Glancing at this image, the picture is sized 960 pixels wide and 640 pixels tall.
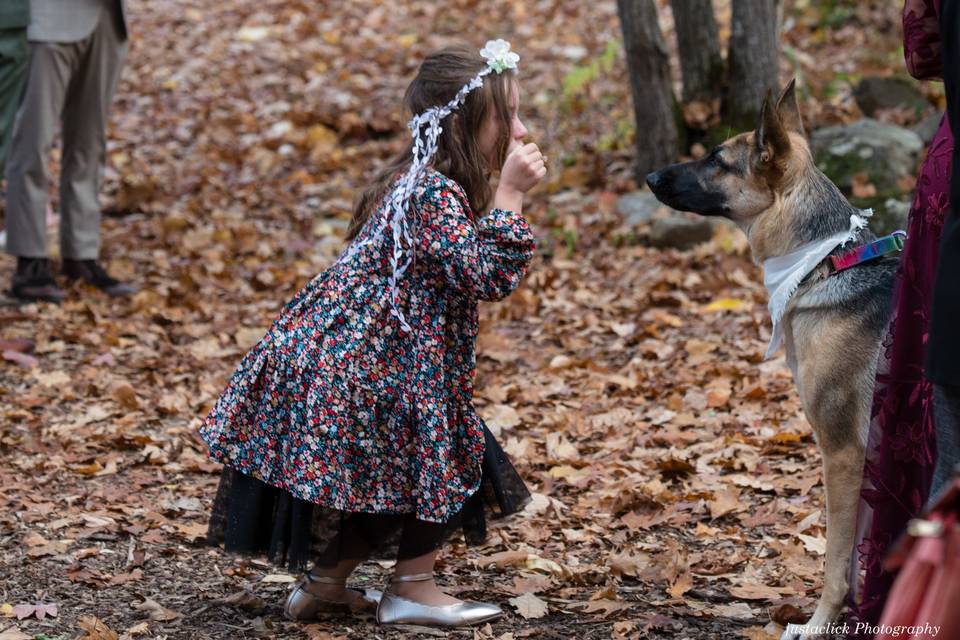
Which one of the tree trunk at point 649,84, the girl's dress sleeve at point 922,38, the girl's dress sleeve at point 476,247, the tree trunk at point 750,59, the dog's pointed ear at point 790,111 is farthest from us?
the tree trunk at point 649,84

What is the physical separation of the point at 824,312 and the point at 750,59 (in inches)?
223

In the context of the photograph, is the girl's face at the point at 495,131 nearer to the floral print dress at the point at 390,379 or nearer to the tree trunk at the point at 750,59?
the floral print dress at the point at 390,379

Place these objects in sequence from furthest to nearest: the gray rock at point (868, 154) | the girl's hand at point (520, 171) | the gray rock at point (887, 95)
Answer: the gray rock at point (887, 95), the gray rock at point (868, 154), the girl's hand at point (520, 171)

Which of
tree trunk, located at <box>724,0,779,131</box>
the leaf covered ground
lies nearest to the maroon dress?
the leaf covered ground

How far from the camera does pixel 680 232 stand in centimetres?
839

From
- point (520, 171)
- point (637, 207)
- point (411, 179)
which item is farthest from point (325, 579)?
point (637, 207)

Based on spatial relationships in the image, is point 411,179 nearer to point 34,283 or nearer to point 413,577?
point 413,577

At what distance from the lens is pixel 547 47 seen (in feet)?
44.8

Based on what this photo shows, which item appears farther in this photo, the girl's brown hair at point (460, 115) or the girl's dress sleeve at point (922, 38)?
the girl's brown hair at point (460, 115)

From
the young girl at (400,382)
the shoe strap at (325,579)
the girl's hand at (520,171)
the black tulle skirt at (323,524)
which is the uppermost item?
the girl's hand at (520,171)

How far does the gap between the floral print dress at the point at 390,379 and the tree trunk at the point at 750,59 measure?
5.77m

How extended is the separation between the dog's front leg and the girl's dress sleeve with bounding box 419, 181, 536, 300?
3.79ft

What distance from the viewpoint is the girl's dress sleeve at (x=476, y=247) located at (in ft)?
11.7

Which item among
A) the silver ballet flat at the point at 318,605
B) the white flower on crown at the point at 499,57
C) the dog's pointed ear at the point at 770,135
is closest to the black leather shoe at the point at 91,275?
the silver ballet flat at the point at 318,605
